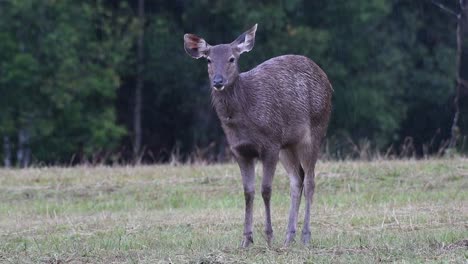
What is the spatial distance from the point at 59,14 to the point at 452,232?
3049cm

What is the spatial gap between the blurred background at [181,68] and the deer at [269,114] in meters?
24.8

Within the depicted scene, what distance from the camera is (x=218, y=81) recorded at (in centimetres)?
1287

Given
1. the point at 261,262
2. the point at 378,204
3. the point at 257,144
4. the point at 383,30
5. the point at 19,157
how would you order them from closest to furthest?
the point at 261,262 → the point at 257,144 → the point at 378,204 → the point at 19,157 → the point at 383,30

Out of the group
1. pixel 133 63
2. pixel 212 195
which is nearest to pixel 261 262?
pixel 212 195

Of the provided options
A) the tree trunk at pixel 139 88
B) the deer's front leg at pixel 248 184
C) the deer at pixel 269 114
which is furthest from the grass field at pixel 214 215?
the tree trunk at pixel 139 88

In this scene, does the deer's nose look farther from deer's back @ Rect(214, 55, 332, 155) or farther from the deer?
deer's back @ Rect(214, 55, 332, 155)

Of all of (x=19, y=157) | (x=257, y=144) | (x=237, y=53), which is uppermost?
(x=237, y=53)

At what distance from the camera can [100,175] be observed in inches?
784

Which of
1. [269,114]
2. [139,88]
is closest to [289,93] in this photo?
[269,114]

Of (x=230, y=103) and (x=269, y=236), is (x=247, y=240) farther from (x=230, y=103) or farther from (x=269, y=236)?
(x=230, y=103)

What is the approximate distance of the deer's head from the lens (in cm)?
1296

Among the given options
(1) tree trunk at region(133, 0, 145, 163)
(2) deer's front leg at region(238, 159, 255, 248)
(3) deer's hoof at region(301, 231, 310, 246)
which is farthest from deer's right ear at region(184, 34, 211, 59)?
(1) tree trunk at region(133, 0, 145, 163)

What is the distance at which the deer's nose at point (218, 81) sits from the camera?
12852 mm

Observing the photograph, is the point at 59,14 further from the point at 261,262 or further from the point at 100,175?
→ the point at 261,262
